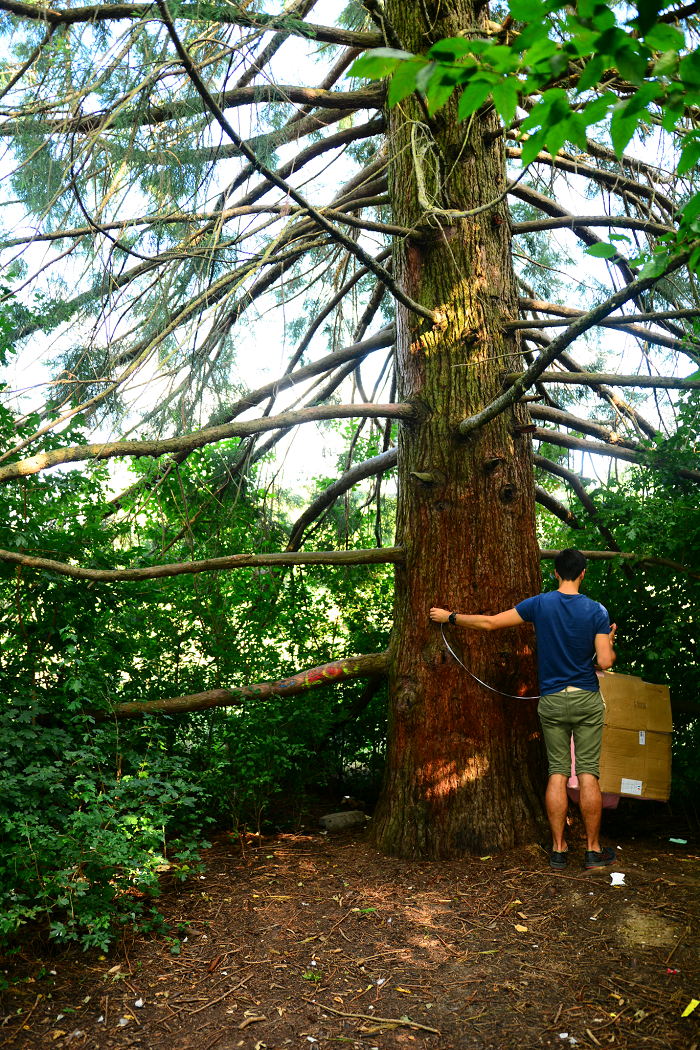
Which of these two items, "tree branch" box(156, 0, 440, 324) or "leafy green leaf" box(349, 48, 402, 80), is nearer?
"leafy green leaf" box(349, 48, 402, 80)

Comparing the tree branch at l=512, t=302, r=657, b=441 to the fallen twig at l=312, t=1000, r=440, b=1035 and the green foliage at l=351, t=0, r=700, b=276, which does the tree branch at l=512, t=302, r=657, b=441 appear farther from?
the fallen twig at l=312, t=1000, r=440, b=1035

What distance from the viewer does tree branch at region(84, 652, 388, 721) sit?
441 centimetres

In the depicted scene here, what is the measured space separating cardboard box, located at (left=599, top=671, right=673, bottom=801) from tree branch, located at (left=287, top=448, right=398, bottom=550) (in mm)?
2003

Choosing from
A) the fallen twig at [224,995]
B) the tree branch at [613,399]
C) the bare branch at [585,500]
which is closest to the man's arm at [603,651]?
the bare branch at [585,500]

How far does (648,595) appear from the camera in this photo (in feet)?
15.4

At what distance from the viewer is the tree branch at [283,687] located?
441 centimetres

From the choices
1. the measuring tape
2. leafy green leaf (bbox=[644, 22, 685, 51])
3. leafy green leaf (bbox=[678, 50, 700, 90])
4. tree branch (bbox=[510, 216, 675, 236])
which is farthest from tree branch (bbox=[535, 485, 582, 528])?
leafy green leaf (bbox=[644, 22, 685, 51])

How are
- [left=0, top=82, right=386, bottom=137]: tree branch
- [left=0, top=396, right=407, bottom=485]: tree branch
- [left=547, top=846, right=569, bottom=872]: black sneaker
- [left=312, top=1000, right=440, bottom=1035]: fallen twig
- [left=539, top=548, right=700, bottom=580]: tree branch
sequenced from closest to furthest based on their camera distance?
[left=312, top=1000, right=440, bottom=1035]: fallen twig → [left=0, top=396, right=407, bottom=485]: tree branch → [left=0, top=82, right=386, bottom=137]: tree branch → [left=547, top=846, right=569, bottom=872]: black sneaker → [left=539, top=548, right=700, bottom=580]: tree branch

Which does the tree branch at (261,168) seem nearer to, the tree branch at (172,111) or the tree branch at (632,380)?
the tree branch at (172,111)

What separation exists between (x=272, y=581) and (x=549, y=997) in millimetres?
2918

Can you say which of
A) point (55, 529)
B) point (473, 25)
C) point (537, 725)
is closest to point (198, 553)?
point (55, 529)

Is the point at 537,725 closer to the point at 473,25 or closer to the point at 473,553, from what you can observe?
the point at 473,553

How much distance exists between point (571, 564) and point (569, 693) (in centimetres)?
69

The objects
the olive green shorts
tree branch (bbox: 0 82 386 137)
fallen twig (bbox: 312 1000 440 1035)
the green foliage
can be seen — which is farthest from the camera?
the olive green shorts
